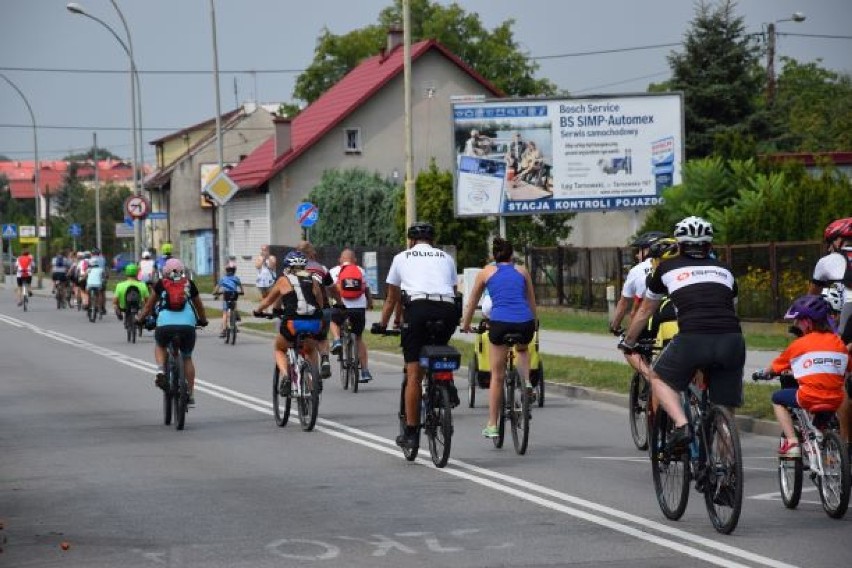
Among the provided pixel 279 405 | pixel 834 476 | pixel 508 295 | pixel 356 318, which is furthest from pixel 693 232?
pixel 356 318

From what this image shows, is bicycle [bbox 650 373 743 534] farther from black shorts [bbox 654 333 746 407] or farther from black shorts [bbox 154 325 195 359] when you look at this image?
black shorts [bbox 154 325 195 359]

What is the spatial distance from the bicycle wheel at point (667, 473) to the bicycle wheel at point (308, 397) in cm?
567

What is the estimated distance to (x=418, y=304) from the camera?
41.1ft

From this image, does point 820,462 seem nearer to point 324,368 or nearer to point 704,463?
point 704,463

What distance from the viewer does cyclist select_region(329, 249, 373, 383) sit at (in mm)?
20731

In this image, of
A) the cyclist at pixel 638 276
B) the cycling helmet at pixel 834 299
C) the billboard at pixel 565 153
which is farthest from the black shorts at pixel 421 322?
the billboard at pixel 565 153

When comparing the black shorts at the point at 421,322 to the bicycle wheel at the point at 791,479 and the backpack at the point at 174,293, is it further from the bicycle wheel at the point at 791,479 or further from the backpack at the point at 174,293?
the backpack at the point at 174,293

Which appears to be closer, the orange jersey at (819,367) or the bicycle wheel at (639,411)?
the orange jersey at (819,367)

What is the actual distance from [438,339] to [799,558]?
4.60 m

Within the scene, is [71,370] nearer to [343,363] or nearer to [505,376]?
[343,363]

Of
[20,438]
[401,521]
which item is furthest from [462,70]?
[401,521]

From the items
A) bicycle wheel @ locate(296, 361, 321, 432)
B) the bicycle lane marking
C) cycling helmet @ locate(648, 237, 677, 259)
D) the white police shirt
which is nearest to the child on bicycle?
the bicycle lane marking

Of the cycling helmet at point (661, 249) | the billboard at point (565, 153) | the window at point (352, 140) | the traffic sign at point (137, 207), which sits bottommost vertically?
the cycling helmet at point (661, 249)

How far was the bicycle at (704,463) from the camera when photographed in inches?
356
